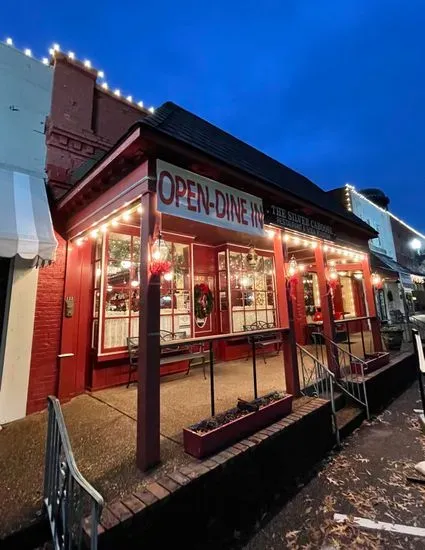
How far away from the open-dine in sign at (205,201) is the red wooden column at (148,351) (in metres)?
0.15

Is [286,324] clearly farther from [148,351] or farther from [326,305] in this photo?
[148,351]

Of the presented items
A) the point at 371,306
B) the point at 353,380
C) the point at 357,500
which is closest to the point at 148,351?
the point at 357,500

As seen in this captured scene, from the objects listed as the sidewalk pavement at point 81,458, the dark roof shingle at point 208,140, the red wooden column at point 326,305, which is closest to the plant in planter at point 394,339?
the dark roof shingle at point 208,140

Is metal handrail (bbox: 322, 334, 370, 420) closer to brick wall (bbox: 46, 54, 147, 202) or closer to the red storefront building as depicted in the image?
the red storefront building

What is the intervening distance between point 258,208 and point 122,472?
3666mm

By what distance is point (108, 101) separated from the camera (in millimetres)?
6094

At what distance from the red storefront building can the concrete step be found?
3.11 ft

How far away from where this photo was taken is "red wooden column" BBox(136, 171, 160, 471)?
108 inches

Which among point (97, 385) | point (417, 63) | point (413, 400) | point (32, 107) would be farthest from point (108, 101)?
point (417, 63)

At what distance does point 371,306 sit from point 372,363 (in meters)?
2.20

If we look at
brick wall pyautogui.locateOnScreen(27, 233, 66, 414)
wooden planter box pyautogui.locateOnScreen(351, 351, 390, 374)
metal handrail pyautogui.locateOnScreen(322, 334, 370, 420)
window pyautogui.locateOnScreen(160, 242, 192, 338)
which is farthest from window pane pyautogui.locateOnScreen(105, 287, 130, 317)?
wooden planter box pyautogui.locateOnScreen(351, 351, 390, 374)

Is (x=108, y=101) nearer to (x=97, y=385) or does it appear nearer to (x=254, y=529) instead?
(x=97, y=385)

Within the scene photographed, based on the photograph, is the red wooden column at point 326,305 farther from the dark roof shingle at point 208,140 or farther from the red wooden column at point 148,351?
the red wooden column at point 148,351

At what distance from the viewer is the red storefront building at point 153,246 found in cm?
316
